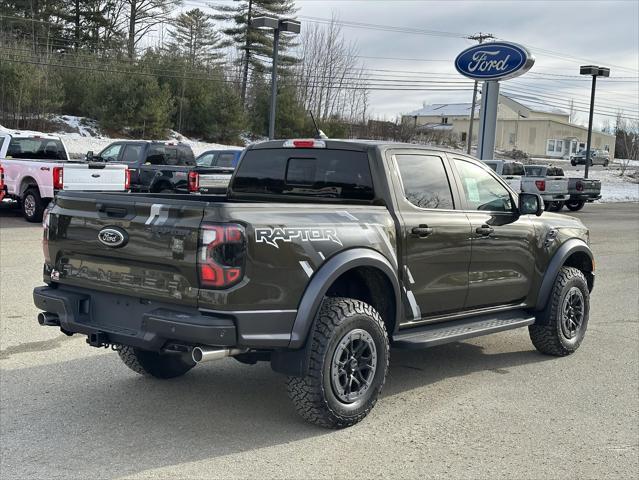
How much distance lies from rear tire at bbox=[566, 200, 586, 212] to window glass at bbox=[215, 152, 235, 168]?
13.7 metres

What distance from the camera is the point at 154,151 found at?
18422 mm

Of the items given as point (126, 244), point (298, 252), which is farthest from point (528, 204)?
point (126, 244)

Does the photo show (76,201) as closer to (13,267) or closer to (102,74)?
(13,267)

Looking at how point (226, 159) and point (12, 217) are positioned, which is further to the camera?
point (226, 159)

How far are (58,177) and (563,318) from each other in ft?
35.5

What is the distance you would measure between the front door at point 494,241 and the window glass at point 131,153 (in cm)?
1355

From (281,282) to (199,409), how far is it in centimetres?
134

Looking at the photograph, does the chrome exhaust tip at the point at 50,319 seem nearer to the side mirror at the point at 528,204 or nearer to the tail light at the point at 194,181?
the side mirror at the point at 528,204

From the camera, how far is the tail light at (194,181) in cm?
1702

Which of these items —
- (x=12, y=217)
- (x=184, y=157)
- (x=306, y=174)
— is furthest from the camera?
(x=184, y=157)

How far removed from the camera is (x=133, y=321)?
4.46m

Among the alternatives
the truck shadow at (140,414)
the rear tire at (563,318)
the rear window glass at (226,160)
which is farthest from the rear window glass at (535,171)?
the truck shadow at (140,414)

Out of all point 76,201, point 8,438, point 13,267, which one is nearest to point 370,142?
point 76,201

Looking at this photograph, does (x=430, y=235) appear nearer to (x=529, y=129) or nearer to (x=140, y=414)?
(x=140, y=414)
